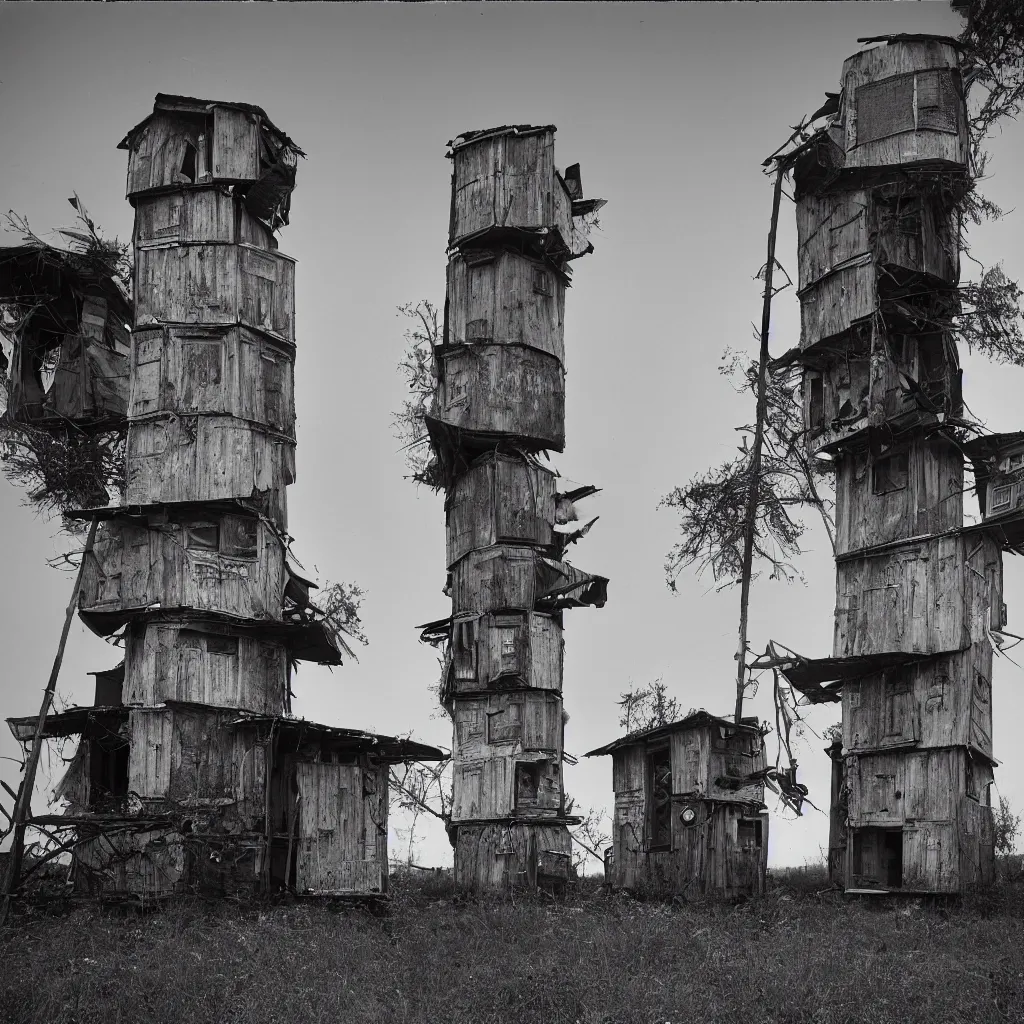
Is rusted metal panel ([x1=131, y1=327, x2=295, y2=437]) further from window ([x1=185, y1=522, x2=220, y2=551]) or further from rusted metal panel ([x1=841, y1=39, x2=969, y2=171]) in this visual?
rusted metal panel ([x1=841, y1=39, x2=969, y2=171])

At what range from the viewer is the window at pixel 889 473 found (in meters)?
35.0

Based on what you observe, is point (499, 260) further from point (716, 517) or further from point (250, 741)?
point (250, 741)

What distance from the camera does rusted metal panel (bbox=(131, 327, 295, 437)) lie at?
118 ft

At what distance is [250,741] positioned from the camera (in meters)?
34.8

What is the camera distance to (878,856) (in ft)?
111

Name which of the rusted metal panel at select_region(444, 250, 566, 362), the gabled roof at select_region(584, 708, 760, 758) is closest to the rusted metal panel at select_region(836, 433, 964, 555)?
the gabled roof at select_region(584, 708, 760, 758)

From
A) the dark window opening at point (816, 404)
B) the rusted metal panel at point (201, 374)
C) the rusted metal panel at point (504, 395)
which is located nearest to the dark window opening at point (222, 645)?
the rusted metal panel at point (201, 374)

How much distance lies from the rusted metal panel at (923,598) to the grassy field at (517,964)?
576 centimetres

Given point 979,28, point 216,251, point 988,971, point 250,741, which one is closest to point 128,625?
point 250,741

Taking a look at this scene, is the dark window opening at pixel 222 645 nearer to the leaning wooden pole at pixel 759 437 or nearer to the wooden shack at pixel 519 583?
the wooden shack at pixel 519 583

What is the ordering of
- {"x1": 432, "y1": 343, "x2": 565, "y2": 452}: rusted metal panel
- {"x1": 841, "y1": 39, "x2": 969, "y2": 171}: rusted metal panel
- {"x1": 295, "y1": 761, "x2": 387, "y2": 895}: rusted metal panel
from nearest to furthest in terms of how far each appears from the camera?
1. {"x1": 295, "y1": 761, "x2": 387, "y2": 895}: rusted metal panel
2. {"x1": 841, "y1": 39, "x2": 969, "y2": 171}: rusted metal panel
3. {"x1": 432, "y1": 343, "x2": 565, "y2": 452}: rusted metal panel

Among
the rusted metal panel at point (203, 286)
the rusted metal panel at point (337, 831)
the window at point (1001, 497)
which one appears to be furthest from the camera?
the rusted metal panel at point (203, 286)

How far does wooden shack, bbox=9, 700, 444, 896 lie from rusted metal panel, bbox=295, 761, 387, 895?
0.07ft

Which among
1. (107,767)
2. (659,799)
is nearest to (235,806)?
(107,767)
